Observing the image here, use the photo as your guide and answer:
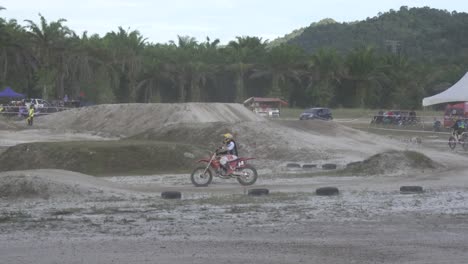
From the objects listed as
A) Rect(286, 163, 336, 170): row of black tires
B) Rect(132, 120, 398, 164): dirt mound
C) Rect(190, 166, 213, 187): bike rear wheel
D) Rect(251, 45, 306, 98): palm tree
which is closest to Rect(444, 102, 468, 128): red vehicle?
Rect(132, 120, 398, 164): dirt mound

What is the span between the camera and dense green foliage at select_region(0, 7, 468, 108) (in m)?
71.2

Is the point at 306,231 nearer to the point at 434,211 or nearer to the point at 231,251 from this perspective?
the point at 231,251

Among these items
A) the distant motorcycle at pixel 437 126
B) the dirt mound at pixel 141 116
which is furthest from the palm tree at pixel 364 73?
the dirt mound at pixel 141 116

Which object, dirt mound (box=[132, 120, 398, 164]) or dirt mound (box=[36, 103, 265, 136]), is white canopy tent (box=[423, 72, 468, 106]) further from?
dirt mound (box=[36, 103, 265, 136])

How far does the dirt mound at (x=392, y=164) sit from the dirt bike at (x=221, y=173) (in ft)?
13.6

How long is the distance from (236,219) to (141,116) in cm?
3355

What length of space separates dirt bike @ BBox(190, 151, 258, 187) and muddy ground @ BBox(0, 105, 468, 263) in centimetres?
36

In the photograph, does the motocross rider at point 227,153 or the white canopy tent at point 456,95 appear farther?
the white canopy tent at point 456,95

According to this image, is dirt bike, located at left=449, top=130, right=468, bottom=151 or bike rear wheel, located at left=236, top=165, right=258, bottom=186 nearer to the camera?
bike rear wheel, located at left=236, top=165, right=258, bottom=186

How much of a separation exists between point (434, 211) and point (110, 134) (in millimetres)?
31172

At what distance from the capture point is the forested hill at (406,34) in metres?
118

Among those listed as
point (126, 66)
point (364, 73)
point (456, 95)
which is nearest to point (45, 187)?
point (456, 95)

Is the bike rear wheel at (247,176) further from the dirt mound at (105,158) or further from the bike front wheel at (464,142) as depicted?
the bike front wheel at (464,142)

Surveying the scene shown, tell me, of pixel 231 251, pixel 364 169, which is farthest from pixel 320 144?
pixel 231 251
